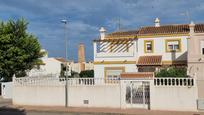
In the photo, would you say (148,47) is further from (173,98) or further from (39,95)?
(173,98)

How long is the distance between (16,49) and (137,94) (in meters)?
15.1

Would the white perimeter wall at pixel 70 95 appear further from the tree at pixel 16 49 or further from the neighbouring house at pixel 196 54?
the neighbouring house at pixel 196 54

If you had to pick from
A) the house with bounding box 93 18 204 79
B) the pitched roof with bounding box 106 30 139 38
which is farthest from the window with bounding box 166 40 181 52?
the pitched roof with bounding box 106 30 139 38

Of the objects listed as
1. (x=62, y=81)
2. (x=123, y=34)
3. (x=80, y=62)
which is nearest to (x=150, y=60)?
(x=123, y=34)

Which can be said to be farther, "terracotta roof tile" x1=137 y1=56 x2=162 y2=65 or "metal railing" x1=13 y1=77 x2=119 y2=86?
"terracotta roof tile" x1=137 y1=56 x2=162 y2=65

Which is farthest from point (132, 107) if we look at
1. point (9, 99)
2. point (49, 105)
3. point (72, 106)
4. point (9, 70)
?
point (9, 70)

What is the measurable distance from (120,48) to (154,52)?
13.6 feet

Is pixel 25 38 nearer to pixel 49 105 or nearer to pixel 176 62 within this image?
pixel 49 105

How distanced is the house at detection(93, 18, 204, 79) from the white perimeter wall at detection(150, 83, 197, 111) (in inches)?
649

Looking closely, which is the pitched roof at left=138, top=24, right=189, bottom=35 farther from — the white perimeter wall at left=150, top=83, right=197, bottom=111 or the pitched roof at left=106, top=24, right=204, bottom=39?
the white perimeter wall at left=150, top=83, right=197, bottom=111

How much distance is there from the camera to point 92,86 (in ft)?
78.7

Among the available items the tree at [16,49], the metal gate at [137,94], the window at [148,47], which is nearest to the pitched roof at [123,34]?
the window at [148,47]

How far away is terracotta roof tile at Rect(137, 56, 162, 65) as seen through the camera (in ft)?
129

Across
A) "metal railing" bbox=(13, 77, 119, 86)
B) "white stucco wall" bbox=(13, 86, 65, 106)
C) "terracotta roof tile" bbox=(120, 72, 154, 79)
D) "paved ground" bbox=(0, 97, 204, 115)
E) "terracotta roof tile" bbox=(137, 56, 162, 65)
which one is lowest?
"paved ground" bbox=(0, 97, 204, 115)
